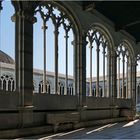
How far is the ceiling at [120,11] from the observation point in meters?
12.3

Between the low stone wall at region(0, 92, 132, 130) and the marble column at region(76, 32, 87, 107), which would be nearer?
the low stone wall at region(0, 92, 132, 130)

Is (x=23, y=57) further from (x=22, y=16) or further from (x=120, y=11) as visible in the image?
(x=120, y=11)

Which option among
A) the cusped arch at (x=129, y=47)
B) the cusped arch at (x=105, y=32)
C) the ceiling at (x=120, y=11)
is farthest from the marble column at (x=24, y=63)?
the cusped arch at (x=129, y=47)

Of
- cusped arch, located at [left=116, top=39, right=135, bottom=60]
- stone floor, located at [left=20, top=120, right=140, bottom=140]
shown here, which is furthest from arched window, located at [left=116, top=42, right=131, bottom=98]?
stone floor, located at [left=20, top=120, right=140, bottom=140]

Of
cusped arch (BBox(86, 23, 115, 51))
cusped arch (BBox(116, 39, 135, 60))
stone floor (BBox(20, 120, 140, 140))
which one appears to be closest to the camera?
stone floor (BBox(20, 120, 140, 140))

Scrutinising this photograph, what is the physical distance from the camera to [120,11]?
1341 cm

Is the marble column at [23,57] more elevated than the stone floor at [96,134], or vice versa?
the marble column at [23,57]

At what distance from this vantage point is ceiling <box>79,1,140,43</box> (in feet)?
40.3

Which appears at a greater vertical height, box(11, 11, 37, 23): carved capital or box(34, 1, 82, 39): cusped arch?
box(34, 1, 82, 39): cusped arch

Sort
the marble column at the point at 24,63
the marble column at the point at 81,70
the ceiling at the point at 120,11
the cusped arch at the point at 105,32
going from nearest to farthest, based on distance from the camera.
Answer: the marble column at the point at 24,63
the marble column at the point at 81,70
the ceiling at the point at 120,11
the cusped arch at the point at 105,32

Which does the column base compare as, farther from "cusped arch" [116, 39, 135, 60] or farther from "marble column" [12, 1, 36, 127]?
"cusped arch" [116, 39, 135, 60]

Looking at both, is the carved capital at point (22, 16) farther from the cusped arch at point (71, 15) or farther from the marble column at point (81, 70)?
the marble column at point (81, 70)

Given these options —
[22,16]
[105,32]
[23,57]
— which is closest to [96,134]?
[23,57]

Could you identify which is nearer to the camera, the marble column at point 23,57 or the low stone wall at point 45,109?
the low stone wall at point 45,109
